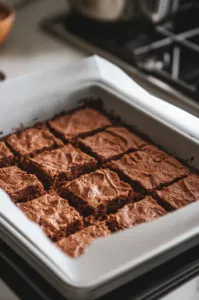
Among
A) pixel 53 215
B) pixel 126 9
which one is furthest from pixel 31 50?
pixel 53 215

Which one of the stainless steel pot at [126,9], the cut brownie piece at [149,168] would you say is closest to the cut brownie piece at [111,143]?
the cut brownie piece at [149,168]

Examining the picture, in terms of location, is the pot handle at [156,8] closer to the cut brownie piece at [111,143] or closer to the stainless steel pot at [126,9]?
the stainless steel pot at [126,9]

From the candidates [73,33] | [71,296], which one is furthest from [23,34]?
[71,296]

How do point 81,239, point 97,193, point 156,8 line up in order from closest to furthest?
point 81,239, point 97,193, point 156,8

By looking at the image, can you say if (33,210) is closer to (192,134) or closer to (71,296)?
(71,296)

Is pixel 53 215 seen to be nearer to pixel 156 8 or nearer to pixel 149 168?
pixel 149 168
